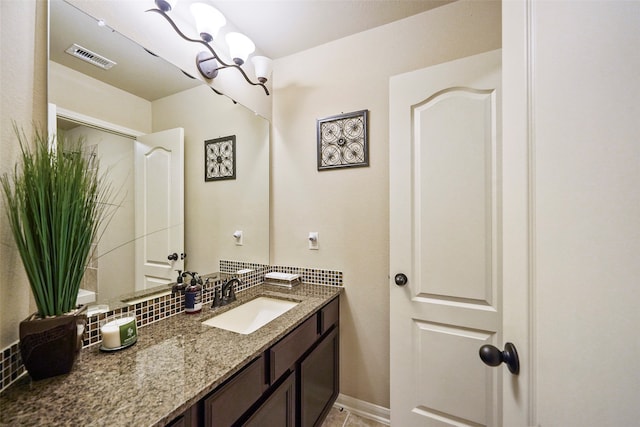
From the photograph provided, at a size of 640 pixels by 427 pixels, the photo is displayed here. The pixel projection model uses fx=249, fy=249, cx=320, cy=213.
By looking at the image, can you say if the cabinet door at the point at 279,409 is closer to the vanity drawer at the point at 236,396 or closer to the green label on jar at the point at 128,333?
the vanity drawer at the point at 236,396

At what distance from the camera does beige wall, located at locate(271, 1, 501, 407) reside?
62.1 inches

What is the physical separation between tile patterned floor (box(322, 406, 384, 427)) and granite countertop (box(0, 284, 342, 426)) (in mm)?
998

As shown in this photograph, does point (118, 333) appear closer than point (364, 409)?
Yes

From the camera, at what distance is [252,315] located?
5.04 feet

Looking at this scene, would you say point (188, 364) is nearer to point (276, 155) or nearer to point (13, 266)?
point (13, 266)

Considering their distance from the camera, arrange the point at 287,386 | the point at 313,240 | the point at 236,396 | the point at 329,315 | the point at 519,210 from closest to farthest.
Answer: the point at 519,210
the point at 236,396
the point at 287,386
the point at 329,315
the point at 313,240

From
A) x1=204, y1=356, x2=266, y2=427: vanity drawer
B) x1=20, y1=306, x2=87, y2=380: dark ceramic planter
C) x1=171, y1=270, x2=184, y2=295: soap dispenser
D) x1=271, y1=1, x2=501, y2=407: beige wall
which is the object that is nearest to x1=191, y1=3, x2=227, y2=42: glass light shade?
x1=271, y1=1, x2=501, y2=407: beige wall

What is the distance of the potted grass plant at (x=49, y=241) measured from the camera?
709 millimetres

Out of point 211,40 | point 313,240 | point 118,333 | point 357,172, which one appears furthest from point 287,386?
point 211,40

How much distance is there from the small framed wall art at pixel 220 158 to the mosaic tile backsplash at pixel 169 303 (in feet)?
1.98

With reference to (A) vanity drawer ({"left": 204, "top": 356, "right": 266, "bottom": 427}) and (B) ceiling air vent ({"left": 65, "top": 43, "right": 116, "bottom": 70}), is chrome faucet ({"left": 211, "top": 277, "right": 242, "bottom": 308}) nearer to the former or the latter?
(A) vanity drawer ({"left": 204, "top": 356, "right": 266, "bottom": 427})

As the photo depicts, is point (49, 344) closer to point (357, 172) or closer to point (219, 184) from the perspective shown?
point (219, 184)

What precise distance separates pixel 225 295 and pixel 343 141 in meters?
1.29

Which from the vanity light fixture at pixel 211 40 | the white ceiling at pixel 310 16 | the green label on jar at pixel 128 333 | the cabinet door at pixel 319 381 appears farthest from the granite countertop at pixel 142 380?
the white ceiling at pixel 310 16
